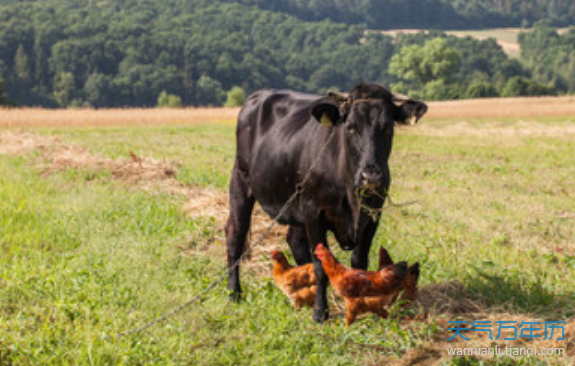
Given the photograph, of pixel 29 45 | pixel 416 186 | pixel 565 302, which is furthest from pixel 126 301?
pixel 29 45

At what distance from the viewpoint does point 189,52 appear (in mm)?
113250

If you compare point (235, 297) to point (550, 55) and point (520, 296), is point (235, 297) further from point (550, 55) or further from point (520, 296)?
point (550, 55)

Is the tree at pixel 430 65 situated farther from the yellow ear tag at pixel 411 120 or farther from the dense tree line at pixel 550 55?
the yellow ear tag at pixel 411 120

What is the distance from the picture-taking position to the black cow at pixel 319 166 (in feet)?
17.2

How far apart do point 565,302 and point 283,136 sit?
3.14 meters

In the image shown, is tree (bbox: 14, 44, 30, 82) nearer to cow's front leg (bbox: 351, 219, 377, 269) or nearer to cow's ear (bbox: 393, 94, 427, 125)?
cow's front leg (bbox: 351, 219, 377, 269)

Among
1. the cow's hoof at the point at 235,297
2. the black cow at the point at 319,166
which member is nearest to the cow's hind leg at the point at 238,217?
the black cow at the point at 319,166

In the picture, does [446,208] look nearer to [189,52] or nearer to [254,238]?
[254,238]

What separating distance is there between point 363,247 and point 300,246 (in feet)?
4.16

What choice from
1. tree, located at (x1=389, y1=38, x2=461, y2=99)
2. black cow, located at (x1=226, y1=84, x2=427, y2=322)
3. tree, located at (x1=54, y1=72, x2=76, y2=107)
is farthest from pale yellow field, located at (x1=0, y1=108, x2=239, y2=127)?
tree, located at (x1=389, y1=38, x2=461, y2=99)

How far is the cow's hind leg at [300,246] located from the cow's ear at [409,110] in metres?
2.00

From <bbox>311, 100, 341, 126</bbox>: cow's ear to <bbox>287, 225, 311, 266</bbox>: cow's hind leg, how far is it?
1772mm

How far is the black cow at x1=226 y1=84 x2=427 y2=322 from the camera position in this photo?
523cm

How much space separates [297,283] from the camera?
245 inches
